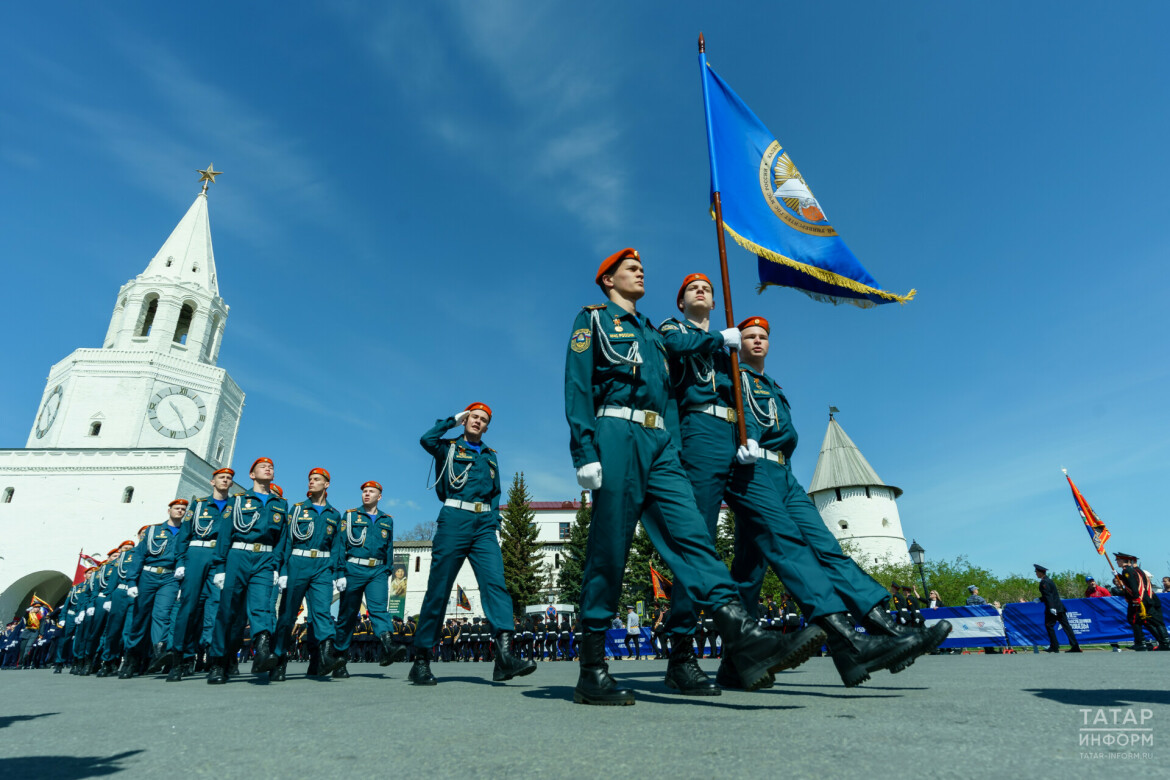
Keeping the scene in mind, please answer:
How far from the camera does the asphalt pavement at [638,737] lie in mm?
1857

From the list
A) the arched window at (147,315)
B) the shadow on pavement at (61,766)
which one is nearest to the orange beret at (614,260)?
the shadow on pavement at (61,766)

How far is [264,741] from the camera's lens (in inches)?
96.3

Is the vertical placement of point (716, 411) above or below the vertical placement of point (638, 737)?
above

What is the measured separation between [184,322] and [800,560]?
5424 cm

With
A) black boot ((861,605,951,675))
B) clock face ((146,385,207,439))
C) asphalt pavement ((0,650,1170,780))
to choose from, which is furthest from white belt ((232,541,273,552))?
clock face ((146,385,207,439))

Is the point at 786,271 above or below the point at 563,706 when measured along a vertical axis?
above

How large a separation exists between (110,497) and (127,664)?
35276 mm

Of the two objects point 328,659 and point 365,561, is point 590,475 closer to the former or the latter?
point 365,561

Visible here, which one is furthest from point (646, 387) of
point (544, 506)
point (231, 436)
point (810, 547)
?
point (544, 506)

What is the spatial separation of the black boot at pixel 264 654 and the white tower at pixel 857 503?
51583 mm

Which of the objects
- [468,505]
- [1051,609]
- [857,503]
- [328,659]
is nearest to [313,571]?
[328,659]

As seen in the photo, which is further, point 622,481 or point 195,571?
point 195,571

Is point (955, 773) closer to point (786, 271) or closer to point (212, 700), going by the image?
point (212, 700)

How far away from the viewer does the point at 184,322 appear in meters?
48.7
